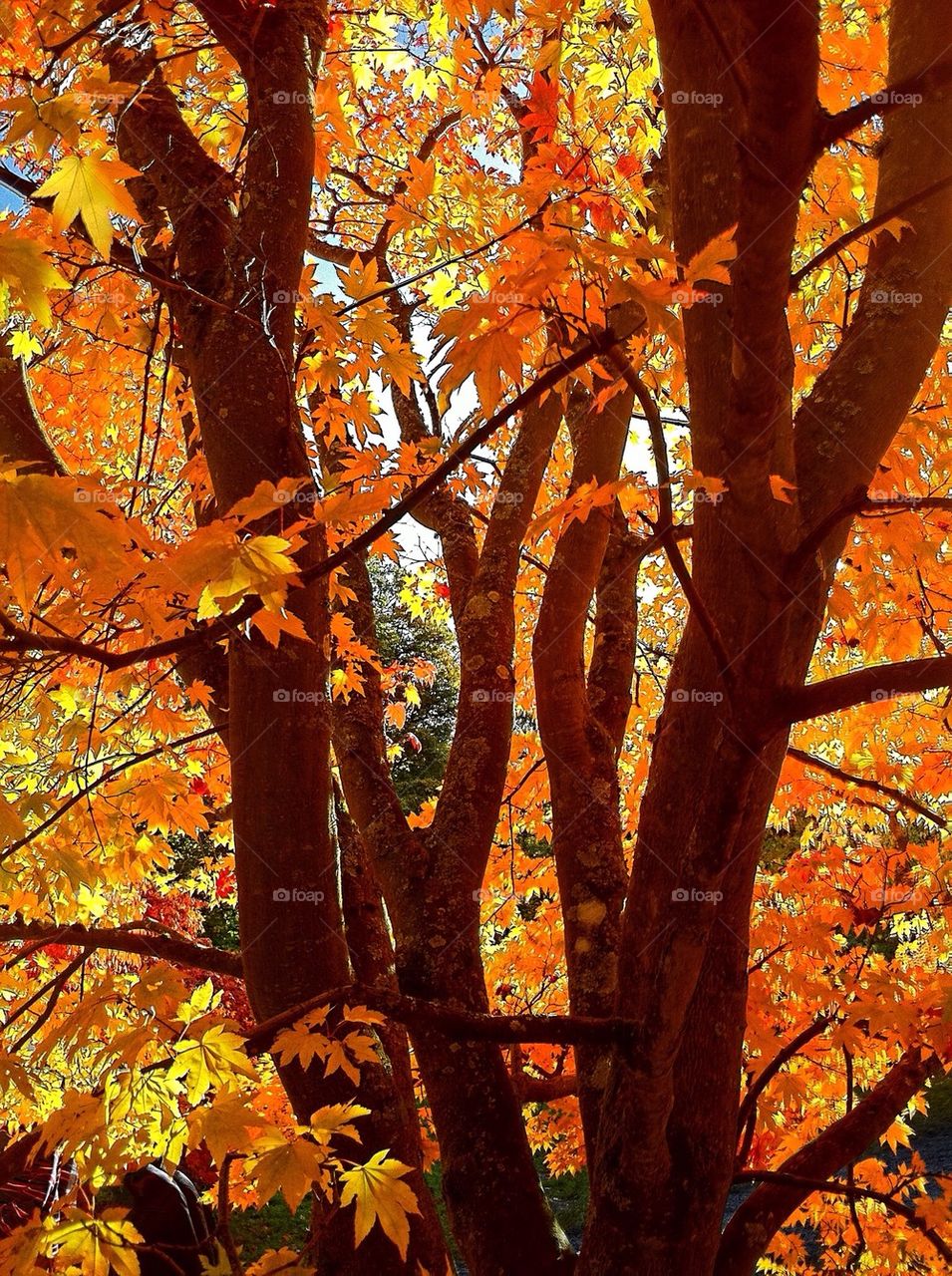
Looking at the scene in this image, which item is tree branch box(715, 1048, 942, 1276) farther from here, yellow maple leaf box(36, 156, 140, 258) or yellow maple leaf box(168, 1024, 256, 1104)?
yellow maple leaf box(36, 156, 140, 258)

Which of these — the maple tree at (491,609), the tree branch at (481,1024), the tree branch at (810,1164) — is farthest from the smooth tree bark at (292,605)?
the tree branch at (810,1164)

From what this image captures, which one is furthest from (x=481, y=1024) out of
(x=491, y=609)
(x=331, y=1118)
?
(x=491, y=609)

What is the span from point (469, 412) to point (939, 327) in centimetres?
240

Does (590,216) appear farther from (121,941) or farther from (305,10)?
(121,941)

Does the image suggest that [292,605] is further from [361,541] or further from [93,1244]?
[93,1244]

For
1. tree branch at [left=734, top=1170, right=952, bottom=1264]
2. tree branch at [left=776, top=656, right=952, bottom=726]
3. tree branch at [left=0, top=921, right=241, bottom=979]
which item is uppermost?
tree branch at [left=776, top=656, right=952, bottom=726]

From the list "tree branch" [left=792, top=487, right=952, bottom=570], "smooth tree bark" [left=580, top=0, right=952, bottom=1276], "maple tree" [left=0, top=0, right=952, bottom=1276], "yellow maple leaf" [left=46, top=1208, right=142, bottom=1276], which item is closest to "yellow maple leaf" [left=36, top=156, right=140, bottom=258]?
"maple tree" [left=0, top=0, right=952, bottom=1276]

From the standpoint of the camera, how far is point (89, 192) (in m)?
1.56

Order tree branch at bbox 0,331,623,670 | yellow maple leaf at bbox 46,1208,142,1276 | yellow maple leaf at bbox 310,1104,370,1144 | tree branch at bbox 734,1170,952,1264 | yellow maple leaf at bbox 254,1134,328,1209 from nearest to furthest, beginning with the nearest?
1. tree branch at bbox 0,331,623,670
2. yellow maple leaf at bbox 46,1208,142,1276
3. yellow maple leaf at bbox 254,1134,328,1209
4. yellow maple leaf at bbox 310,1104,370,1144
5. tree branch at bbox 734,1170,952,1264

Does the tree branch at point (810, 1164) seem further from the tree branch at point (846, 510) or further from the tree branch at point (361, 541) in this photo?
the tree branch at point (361, 541)

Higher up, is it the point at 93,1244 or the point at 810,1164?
the point at 810,1164

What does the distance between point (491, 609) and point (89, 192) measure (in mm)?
1793

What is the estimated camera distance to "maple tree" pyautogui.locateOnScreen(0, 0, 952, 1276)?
1.52 m

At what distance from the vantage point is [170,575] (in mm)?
1475
